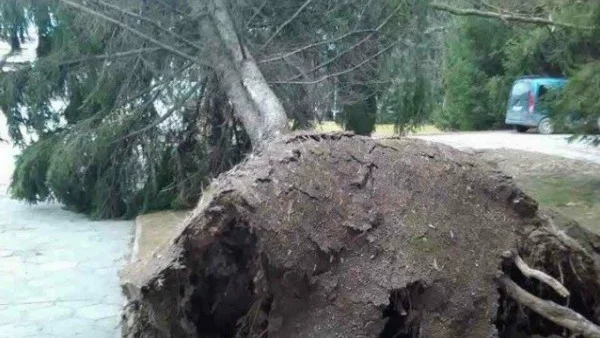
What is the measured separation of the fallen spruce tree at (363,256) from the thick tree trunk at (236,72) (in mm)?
1914

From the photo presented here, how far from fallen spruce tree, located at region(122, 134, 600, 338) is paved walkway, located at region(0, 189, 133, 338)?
1.34 m

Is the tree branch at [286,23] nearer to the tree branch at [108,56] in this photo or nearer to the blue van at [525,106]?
the tree branch at [108,56]

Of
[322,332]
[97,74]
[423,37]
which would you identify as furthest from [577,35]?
[322,332]

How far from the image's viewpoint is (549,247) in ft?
12.9

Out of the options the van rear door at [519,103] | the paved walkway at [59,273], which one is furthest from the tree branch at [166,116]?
the van rear door at [519,103]

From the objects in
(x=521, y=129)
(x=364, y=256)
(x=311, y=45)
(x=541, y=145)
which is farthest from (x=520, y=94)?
(x=364, y=256)

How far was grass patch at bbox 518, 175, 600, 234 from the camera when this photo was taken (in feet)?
22.9

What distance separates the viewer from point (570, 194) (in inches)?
317

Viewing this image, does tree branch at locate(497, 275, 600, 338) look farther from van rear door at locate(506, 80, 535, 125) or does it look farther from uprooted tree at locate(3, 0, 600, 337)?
van rear door at locate(506, 80, 535, 125)

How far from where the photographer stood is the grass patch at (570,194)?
275 inches

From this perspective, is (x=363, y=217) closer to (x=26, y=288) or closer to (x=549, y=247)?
(x=549, y=247)

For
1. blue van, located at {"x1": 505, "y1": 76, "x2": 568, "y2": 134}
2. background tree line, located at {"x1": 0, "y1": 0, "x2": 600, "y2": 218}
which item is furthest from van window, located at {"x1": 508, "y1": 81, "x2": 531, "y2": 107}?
background tree line, located at {"x1": 0, "y1": 0, "x2": 600, "y2": 218}

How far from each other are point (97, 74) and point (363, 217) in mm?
5540

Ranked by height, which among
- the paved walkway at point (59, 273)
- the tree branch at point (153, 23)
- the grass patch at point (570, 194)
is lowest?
the paved walkway at point (59, 273)
